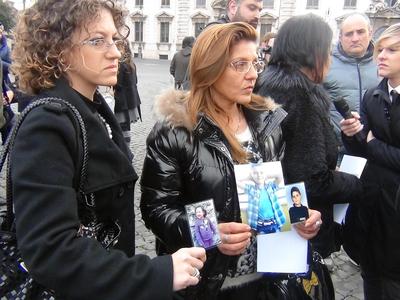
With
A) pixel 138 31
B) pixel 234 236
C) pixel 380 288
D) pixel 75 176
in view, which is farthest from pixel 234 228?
pixel 138 31

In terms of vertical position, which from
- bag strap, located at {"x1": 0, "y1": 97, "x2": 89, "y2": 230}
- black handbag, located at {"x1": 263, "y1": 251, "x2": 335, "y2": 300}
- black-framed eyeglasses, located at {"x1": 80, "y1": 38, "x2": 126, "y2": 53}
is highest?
black-framed eyeglasses, located at {"x1": 80, "y1": 38, "x2": 126, "y2": 53}

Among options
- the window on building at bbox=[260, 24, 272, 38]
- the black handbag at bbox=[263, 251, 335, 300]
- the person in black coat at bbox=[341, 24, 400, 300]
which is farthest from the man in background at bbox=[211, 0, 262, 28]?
the window on building at bbox=[260, 24, 272, 38]

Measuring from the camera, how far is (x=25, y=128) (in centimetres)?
110

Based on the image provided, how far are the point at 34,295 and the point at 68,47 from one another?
31.6 inches

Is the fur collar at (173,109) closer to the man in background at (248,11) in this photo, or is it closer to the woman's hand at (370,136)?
the woman's hand at (370,136)

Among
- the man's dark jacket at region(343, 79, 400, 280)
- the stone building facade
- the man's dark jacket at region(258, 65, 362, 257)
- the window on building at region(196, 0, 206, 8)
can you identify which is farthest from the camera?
the window on building at region(196, 0, 206, 8)

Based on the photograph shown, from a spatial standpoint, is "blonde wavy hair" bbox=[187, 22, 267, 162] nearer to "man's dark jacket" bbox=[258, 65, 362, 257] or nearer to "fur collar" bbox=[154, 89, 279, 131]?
"fur collar" bbox=[154, 89, 279, 131]

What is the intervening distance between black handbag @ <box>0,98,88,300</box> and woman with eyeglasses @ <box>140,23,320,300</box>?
0.54 metres

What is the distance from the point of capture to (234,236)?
1.56 metres

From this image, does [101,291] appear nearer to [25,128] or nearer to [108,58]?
[25,128]

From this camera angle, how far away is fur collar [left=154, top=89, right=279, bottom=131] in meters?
1.71

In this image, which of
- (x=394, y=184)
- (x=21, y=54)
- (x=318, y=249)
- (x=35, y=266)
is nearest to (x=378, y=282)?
(x=318, y=249)

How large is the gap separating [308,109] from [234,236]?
0.86 metres

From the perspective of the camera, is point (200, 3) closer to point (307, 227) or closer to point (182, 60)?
point (182, 60)
